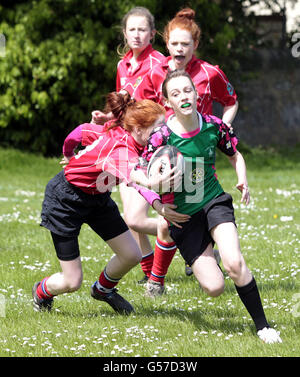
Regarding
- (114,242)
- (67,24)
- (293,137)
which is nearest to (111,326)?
(114,242)

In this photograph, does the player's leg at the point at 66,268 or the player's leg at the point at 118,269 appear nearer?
the player's leg at the point at 66,268

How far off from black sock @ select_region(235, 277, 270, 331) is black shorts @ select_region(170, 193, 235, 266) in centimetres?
42

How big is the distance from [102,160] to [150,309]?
1.51 meters

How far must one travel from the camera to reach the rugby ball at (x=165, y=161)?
4617mm

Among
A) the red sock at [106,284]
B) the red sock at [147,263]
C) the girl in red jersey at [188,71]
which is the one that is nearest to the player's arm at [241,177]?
the girl in red jersey at [188,71]

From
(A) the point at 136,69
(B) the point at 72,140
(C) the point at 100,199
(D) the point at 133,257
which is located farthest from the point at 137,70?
(D) the point at 133,257

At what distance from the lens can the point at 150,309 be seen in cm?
579

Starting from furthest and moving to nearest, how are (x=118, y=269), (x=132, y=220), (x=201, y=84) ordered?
(x=132, y=220) < (x=201, y=84) < (x=118, y=269)

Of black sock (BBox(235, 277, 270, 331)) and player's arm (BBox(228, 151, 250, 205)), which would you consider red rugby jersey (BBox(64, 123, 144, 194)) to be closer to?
player's arm (BBox(228, 151, 250, 205))

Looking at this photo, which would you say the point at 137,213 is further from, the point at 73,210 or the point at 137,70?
the point at 137,70

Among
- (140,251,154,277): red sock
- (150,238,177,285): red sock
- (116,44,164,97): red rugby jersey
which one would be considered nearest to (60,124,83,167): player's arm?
(116,44,164,97): red rugby jersey

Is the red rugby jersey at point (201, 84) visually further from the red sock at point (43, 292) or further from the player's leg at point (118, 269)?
the red sock at point (43, 292)

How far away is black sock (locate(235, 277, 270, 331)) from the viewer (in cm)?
477
